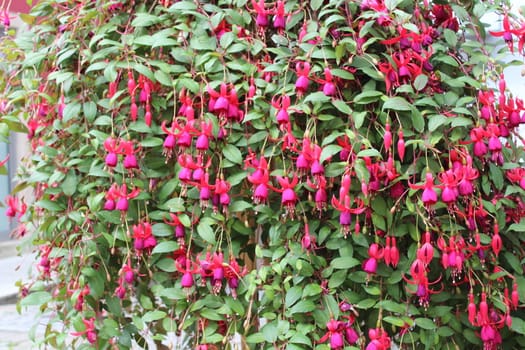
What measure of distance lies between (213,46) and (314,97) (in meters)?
0.23

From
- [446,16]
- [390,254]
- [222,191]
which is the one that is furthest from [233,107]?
[446,16]

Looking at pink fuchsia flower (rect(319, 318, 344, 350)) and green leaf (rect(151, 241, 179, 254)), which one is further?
green leaf (rect(151, 241, 179, 254))

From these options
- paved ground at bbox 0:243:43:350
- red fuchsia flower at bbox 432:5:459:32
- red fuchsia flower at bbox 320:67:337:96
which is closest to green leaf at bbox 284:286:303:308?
red fuchsia flower at bbox 320:67:337:96

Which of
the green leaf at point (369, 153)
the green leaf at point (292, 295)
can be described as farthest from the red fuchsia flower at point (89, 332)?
the green leaf at point (369, 153)

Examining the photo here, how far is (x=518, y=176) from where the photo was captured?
1.30m

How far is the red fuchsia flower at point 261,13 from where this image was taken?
1272 millimetres

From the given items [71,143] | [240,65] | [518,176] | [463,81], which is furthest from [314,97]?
[71,143]

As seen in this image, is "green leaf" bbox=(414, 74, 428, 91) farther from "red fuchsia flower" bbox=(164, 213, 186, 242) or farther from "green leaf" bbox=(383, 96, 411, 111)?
"red fuchsia flower" bbox=(164, 213, 186, 242)

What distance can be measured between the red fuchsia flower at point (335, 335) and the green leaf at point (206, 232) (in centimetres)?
24

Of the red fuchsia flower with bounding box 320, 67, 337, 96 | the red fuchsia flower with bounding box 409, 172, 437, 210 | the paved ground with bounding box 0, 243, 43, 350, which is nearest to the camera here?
the red fuchsia flower with bounding box 409, 172, 437, 210

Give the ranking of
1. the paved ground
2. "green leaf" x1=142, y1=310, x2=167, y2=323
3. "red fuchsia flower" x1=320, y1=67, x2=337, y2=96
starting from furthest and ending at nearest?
the paved ground → "green leaf" x1=142, y1=310, x2=167, y2=323 → "red fuchsia flower" x1=320, y1=67, x2=337, y2=96

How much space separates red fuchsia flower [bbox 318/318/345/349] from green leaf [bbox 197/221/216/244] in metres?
0.24

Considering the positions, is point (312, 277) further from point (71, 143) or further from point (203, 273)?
point (71, 143)

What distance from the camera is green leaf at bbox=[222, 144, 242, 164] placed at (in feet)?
4.16
